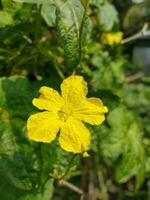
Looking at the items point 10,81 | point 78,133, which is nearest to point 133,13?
point 10,81

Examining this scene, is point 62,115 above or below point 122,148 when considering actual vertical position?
above

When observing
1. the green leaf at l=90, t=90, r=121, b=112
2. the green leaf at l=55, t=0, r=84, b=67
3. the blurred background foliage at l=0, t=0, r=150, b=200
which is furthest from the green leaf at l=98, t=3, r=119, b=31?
the green leaf at l=55, t=0, r=84, b=67

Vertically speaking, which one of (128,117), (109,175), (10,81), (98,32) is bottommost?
(109,175)

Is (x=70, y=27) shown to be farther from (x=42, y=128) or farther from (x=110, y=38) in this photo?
(x=110, y=38)

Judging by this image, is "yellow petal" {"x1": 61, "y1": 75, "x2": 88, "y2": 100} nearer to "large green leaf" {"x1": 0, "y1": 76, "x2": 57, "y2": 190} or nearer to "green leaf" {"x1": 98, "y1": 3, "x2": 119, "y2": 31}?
"large green leaf" {"x1": 0, "y1": 76, "x2": 57, "y2": 190}

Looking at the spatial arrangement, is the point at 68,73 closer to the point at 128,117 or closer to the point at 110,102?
the point at 110,102

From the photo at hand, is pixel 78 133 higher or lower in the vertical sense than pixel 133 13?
higher

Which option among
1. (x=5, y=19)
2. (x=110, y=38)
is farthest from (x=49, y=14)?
(x=110, y=38)
